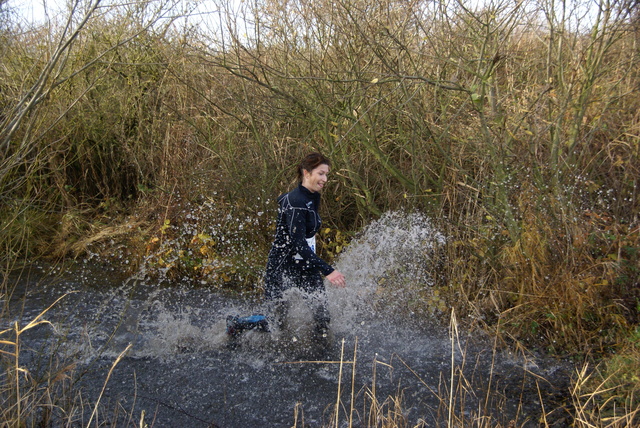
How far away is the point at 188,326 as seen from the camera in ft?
19.5

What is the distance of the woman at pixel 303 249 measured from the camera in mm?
4863

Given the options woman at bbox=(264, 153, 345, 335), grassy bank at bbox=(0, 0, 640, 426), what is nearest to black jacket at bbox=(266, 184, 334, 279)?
woman at bbox=(264, 153, 345, 335)

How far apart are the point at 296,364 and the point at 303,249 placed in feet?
3.31

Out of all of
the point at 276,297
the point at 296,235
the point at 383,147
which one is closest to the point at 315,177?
the point at 296,235

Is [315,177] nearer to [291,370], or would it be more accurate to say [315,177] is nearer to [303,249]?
[303,249]

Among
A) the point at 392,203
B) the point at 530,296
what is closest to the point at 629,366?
the point at 530,296

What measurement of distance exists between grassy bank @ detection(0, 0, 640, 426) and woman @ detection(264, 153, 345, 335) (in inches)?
48.0

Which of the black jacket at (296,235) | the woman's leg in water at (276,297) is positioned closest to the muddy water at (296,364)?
the woman's leg in water at (276,297)

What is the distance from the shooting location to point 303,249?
488 centimetres

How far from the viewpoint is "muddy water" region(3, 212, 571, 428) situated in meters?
4.25

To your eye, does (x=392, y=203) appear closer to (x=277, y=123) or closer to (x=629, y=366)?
(x=277, y=123)

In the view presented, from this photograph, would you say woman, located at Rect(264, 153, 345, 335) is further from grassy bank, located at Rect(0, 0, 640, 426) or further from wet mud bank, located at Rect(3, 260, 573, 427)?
grassy bank, located at Rect(0, 0, 640, 426)

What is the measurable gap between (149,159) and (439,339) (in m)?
5.85

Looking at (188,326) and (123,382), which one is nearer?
(123,382)
